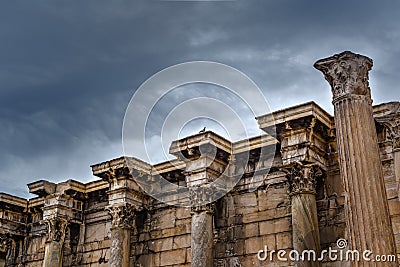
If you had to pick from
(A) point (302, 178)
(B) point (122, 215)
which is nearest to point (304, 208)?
(A) point (302, 178)

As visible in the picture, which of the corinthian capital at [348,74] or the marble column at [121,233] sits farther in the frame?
the marble column at [121,233]

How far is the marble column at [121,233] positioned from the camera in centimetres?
1464

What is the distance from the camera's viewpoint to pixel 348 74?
9016 millimetres

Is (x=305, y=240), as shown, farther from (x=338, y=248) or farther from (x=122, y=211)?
(x=122, y=211)

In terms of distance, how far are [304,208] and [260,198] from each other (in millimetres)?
1904

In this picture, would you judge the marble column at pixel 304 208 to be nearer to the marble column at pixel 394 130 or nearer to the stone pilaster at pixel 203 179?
the marble column at pixel 394 130

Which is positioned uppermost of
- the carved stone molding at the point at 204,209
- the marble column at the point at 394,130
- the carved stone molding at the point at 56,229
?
the marble column at the point at 394,130

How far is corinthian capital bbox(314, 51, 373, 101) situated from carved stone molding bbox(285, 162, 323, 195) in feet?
10.7

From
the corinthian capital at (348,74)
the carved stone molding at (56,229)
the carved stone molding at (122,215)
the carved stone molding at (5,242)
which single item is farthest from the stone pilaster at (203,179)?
the carved stone molding at (5,242)

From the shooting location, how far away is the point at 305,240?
11547 millimetres

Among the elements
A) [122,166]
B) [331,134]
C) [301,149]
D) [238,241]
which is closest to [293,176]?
[301,149]

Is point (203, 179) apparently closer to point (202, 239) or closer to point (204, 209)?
point (204, 209)

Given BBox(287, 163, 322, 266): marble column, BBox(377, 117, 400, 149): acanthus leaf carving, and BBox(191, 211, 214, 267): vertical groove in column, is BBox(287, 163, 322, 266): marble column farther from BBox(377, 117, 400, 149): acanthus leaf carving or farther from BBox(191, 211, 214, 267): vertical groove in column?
BBox(191, 211, 214, 267): vertical groove in column

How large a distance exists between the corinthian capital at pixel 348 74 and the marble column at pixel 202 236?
17.3 ft
